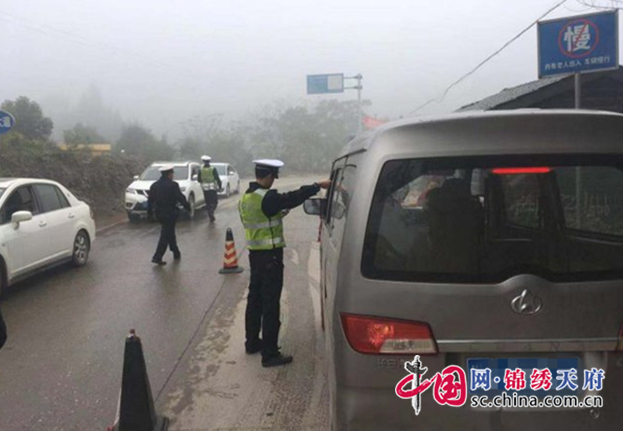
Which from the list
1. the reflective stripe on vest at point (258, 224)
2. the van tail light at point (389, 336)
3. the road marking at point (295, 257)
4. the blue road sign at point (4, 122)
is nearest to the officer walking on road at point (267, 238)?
the reflective stripe on vest at point (258, 224)

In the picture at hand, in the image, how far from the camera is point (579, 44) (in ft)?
20.8

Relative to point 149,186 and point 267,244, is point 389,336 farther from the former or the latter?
point 149,186

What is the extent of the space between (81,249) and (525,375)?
27.6 ft

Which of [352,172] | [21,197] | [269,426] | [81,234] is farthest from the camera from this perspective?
[81,234]

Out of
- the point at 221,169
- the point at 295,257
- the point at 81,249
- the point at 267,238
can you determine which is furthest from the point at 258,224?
the point at 221,169

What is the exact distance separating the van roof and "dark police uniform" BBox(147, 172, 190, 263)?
24.1 feet

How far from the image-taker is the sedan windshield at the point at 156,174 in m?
16.8

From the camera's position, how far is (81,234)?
30.3 ft

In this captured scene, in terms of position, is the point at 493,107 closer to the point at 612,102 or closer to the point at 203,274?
the point at 612,102

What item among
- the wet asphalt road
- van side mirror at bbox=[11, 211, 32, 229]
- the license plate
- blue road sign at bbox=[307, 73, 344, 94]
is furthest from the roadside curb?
blue road sign at bbox=[307, 73, 344, 94]

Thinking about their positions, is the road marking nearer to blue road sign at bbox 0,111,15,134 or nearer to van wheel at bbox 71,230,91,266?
van wheel at bbox 71,230,91,266

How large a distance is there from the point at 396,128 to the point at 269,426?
228cm

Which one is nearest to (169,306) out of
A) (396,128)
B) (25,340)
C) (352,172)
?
(25,340)

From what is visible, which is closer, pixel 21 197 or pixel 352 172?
pixel 352 172
